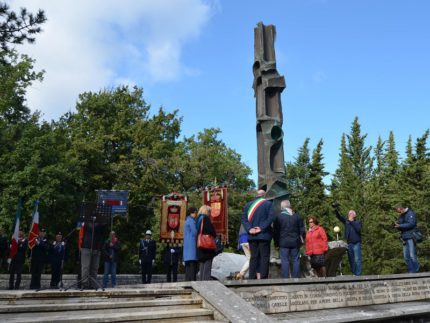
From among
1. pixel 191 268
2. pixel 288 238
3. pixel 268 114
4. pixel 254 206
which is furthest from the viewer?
pixel 268 114

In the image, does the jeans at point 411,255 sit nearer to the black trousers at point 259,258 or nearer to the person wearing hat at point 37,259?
the black trousers at point 259,258

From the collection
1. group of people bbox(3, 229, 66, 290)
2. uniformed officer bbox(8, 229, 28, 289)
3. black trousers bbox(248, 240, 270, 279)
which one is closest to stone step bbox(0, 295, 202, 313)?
black trousers bbox(248, 240, 270, 279)

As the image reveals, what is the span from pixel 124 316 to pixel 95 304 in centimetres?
57

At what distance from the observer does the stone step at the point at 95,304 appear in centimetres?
530

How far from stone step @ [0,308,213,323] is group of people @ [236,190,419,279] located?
2153mm

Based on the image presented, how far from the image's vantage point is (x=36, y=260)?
13328 mm

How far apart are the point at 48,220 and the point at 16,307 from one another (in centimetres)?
2352

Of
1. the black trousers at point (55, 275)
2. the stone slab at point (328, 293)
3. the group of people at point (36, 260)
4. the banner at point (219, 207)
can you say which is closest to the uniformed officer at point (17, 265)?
the group of people at point (36, 260)

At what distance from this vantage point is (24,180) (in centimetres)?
2447

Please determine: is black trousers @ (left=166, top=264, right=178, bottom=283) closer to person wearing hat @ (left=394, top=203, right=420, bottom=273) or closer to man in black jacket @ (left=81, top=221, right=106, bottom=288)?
man in black jacket @ (left=81, top=221, right=106, bottom=288)

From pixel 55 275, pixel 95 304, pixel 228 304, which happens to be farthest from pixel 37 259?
pixel 228 304

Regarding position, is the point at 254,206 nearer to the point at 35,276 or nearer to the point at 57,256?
the point at 35,276

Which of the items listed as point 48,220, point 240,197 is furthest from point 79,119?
point 240,197

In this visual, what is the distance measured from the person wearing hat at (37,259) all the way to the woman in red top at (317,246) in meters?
8.17
